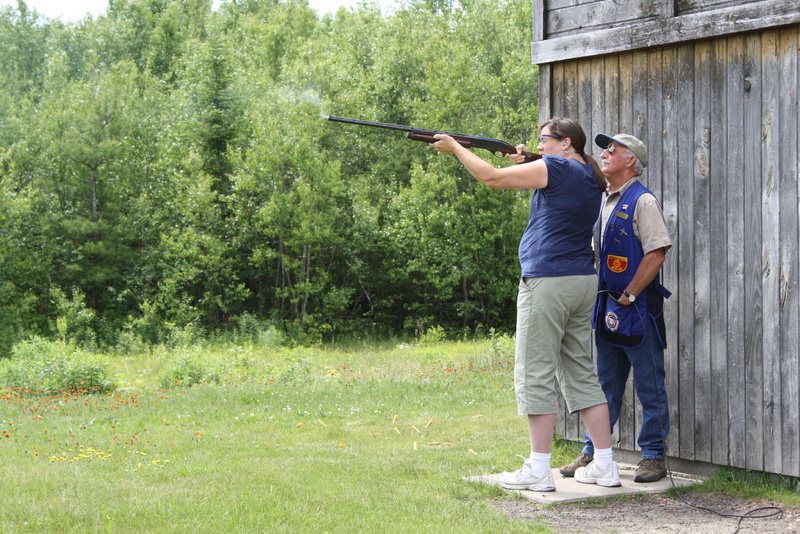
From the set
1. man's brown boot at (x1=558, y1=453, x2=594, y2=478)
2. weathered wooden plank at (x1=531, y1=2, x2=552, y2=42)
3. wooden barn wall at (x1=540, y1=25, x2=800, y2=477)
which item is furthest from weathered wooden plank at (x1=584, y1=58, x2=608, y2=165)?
man's brown boot at (x1=558, y1=453, x2=594, y2=478)

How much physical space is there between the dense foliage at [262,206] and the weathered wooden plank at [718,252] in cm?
1593

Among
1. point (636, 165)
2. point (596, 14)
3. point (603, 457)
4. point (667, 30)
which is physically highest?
point (596, 14)

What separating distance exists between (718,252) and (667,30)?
1464mm

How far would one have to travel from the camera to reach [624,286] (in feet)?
16.4

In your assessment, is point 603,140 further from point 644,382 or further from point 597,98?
point 644,382

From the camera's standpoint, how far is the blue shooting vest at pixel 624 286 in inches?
195

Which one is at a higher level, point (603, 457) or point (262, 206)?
point (262, 206)

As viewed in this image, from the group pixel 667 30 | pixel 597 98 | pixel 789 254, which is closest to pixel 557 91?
pixel 597 98

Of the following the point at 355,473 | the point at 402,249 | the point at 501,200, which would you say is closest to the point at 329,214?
the point at 402,249

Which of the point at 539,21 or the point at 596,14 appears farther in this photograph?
the point at 539,21

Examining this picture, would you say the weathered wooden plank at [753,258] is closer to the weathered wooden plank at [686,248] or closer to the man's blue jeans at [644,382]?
the weathered wooden plank at [686,248]

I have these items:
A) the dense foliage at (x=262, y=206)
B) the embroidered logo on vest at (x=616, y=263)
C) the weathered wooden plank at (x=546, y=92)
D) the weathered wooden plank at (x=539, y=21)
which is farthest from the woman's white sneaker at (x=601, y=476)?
the dense foliage at (x=262, y=206)

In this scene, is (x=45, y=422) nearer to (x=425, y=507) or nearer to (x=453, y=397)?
(x=453, y=397)

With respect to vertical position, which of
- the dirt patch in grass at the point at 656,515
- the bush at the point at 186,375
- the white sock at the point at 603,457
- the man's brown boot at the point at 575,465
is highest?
the white sock at the point at 603,457
